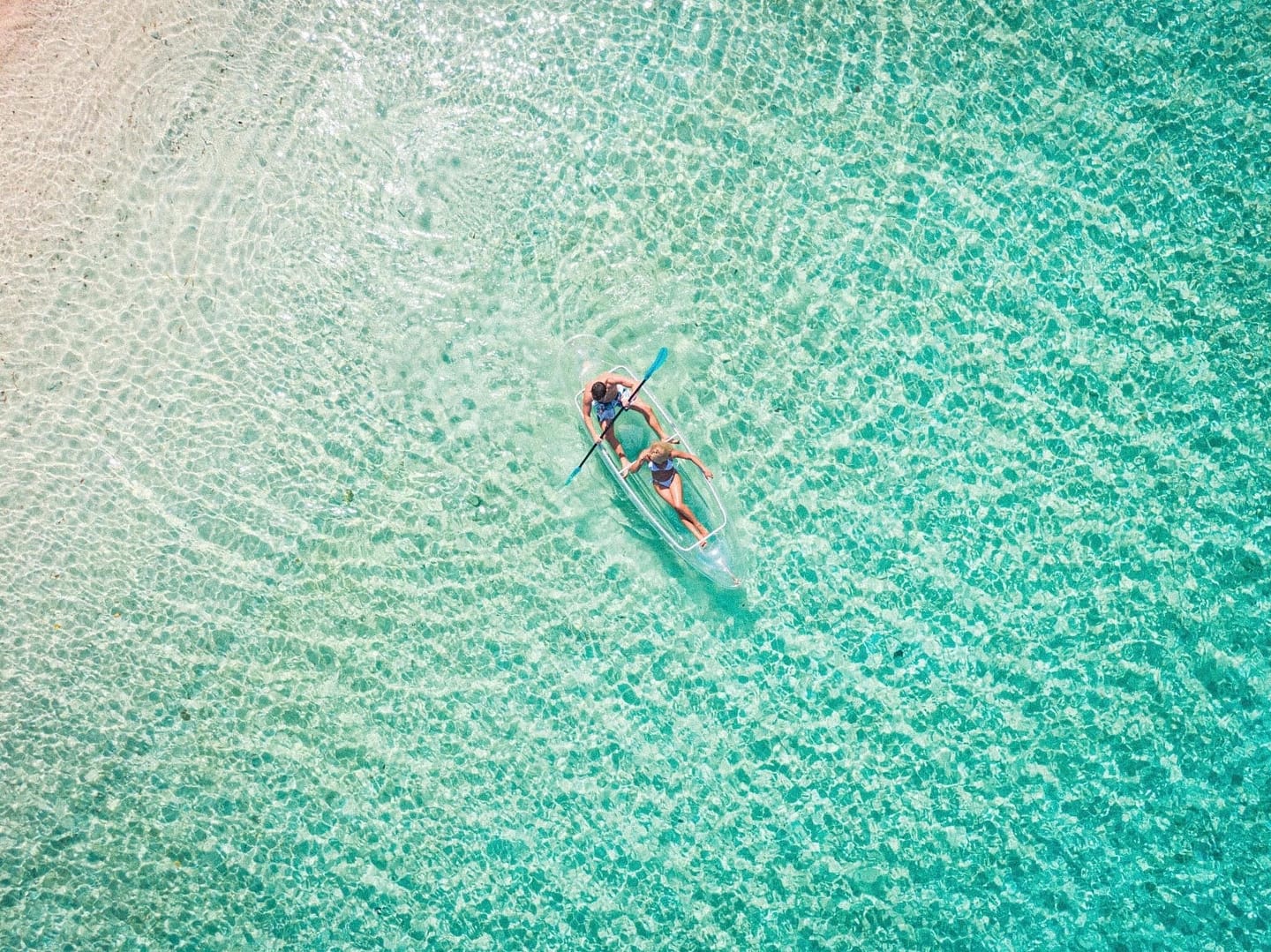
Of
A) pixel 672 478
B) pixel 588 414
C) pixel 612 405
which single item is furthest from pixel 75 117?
pixel 672 478

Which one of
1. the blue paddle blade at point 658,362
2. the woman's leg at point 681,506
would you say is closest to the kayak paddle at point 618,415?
the blue paddle blade at point 658,362

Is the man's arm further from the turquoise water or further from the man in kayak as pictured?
the turquoise water

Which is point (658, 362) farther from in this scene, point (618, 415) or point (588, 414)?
point (588, 414)

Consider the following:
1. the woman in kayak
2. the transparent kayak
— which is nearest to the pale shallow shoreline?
the transparent kayak

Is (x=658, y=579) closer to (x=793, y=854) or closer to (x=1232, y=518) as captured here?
(x=793, y=854)

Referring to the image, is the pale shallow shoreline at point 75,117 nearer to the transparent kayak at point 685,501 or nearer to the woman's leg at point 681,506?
the transparent kayak at point 685,501

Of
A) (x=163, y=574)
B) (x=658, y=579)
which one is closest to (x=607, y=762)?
(x=658, y=579)
